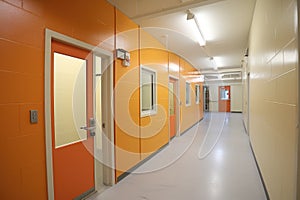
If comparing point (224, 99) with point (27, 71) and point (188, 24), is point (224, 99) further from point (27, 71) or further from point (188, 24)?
point (27, 71)

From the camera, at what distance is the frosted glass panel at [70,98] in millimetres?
2307

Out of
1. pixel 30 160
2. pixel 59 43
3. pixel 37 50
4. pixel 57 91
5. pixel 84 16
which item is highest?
pixel 84 16

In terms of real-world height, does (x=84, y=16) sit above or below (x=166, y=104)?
above

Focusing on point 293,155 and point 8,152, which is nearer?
point 293,155

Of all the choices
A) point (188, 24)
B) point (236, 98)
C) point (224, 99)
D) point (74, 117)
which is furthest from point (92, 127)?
point (224, 99)

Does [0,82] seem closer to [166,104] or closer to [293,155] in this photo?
[293,155]

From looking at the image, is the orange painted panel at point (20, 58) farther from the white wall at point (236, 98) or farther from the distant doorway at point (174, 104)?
the white wall at point (236, 98)

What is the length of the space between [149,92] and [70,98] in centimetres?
217

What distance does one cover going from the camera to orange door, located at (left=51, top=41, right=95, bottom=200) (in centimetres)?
210

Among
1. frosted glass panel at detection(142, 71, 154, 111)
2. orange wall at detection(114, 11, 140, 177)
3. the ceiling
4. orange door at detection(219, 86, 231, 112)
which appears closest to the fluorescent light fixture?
the ceiling

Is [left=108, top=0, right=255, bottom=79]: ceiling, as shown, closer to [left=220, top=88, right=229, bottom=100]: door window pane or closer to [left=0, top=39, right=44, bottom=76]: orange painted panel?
[left=0, top=39, right=44, bottom=76]: orange painted panel

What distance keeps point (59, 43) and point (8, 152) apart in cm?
120

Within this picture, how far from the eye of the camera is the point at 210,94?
14.7 metres

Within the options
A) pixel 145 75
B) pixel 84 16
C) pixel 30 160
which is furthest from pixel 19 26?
pixel 145 75
